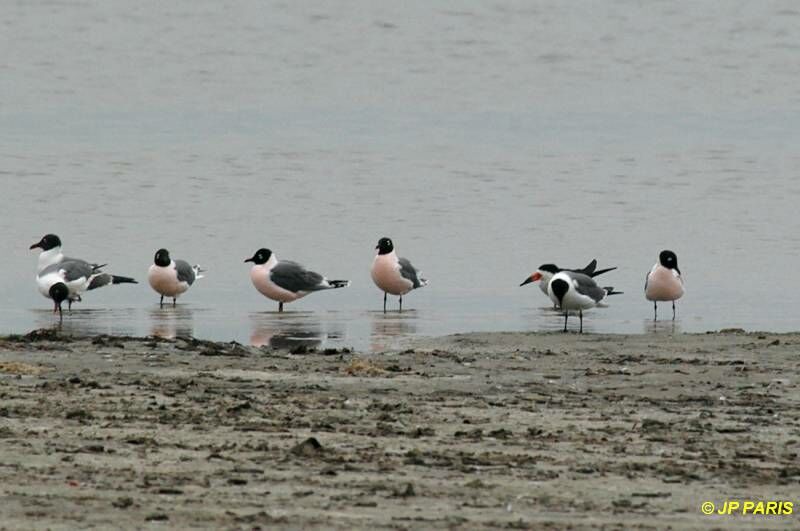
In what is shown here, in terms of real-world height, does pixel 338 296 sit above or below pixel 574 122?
below

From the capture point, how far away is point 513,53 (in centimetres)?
5509

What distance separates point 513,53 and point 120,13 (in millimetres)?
17236

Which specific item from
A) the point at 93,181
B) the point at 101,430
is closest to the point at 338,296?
the point at 93,181

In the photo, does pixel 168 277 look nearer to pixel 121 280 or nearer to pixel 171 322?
pixel 121 280

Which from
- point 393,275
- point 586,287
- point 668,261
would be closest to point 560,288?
point 586,287

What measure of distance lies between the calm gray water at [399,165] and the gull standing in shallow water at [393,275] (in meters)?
0.22

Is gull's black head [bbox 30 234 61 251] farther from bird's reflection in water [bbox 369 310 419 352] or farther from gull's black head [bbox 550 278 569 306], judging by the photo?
gull's black head [bbox 550 278 569 306]

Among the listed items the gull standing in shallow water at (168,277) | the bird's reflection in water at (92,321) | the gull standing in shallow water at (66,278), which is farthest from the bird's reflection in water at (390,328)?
the gull standing in shallow water at (66,278)

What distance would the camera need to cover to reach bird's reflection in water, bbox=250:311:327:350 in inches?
583

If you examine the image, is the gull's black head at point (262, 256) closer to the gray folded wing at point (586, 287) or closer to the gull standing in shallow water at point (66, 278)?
the gull standing in shallow water at point (66, 278)

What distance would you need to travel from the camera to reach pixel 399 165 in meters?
31.1

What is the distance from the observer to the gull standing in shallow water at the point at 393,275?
18.7 m

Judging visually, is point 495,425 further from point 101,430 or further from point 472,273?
point 472,273

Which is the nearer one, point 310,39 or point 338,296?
point 338,296
